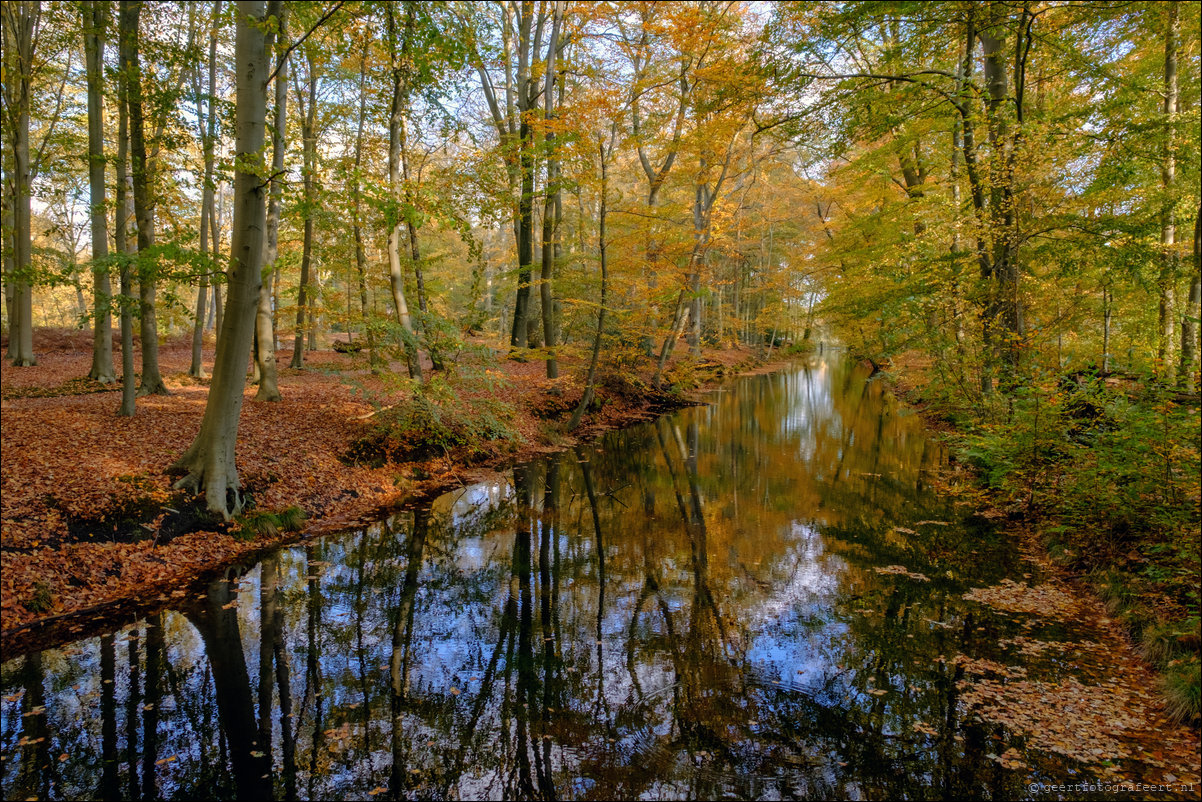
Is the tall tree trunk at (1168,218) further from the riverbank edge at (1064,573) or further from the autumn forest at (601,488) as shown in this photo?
Answer: the riverbank edge at (1064,573)

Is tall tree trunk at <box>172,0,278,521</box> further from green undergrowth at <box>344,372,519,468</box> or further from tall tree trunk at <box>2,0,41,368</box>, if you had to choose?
tall tree trunk at <box>2,0,41,368</box>

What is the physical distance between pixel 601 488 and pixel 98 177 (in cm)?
1035

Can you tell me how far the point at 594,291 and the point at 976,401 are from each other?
874cm

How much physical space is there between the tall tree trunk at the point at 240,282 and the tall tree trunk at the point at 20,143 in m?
2.97

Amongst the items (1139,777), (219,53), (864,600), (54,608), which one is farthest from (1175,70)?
(219,53)

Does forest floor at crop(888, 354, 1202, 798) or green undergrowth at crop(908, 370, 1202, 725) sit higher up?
green undergrowth at crop(908, 370, 1202, 725)

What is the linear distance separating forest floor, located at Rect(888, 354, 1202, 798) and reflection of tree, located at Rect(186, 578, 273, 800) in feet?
15.1

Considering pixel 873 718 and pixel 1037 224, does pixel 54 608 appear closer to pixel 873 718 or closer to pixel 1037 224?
pixel 873 718

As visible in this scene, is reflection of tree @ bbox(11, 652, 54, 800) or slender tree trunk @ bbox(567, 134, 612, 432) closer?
reflection of tree @ bbox(11, 652, 54, 800)

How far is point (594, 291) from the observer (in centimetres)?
1492

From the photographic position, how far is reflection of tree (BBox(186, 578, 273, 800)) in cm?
347

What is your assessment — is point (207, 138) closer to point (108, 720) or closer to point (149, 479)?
point (149, 479)

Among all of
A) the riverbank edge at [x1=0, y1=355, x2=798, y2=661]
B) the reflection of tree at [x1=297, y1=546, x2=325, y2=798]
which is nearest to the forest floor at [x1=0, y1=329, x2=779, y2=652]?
the riverbank edge at [x1=0, y1=355, x2=798, y2=661]

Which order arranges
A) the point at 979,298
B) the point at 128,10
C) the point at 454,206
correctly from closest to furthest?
1. the point at 128,10
2. the point at 979,298
3. the point at 454,206
